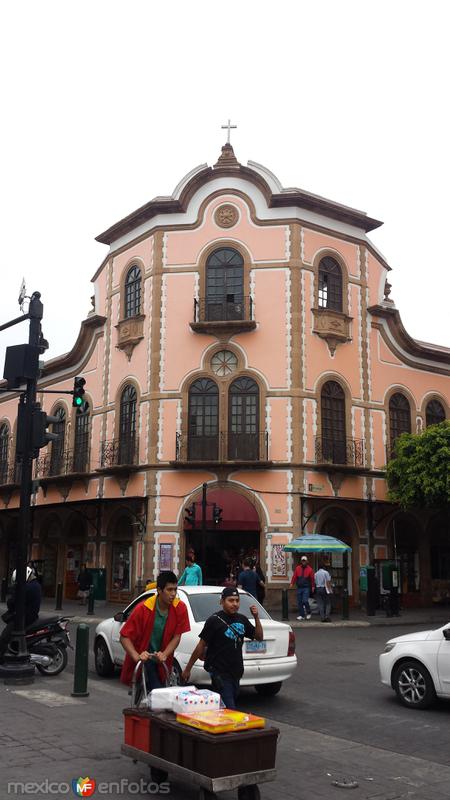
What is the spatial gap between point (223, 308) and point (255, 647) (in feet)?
58.7

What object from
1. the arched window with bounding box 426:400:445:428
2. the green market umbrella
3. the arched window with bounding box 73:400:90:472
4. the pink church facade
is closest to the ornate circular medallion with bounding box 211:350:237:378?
the pink church facade

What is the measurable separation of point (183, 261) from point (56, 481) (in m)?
10.4

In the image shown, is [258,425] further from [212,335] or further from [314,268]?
[314,268]

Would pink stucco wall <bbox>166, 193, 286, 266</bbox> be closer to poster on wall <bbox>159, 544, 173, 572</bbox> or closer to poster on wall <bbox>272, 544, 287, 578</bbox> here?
poster on wall <bbox>159, 544, 173, 572</bbox>

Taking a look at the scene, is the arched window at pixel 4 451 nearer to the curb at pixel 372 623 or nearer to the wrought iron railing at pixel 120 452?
the wrought iron railing at pixel 120 452

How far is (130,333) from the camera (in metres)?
28.4

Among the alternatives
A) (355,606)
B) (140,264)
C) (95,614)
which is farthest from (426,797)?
(140,264)

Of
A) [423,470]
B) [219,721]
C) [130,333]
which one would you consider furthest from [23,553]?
[130,333]

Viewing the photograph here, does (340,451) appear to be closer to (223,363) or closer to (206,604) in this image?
(223,363)

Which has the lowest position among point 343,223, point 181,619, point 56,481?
point 181,619

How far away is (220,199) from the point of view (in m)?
28.0

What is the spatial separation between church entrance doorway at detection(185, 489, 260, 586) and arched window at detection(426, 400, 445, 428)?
9.80 m

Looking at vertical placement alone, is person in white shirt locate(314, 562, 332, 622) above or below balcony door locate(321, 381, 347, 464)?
below

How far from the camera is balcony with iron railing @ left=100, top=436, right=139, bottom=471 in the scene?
88.1ft
